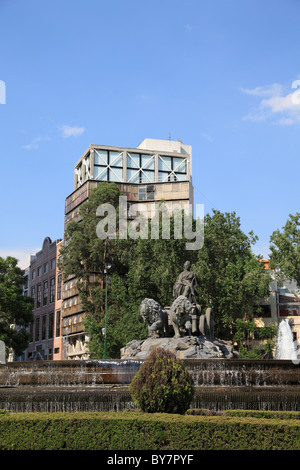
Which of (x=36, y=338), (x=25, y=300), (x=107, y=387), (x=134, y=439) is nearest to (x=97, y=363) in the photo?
(x=107, y=387)

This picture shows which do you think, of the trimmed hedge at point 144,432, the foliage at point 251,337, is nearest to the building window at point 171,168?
the foliage at point 251,337

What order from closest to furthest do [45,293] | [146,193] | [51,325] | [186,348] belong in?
1. [186,348]
2. [146,193]
3. [51,325]
4. [45,293]

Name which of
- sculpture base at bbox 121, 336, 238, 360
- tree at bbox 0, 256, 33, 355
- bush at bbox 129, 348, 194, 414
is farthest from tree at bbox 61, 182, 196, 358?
bush at bbox 129, 348, 194, 414

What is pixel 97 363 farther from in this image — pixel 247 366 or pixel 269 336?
pixel 269 336

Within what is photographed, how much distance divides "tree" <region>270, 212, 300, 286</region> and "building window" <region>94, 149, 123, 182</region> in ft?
109

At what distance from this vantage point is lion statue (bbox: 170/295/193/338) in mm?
20641

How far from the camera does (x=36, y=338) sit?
7900cm

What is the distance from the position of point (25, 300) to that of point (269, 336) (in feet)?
73.0

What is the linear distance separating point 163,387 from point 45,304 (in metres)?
68.9

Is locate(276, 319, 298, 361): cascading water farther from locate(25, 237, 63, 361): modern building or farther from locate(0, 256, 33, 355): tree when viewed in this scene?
locate(25, 237, 63, 361): modern building

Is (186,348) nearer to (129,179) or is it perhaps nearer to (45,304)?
(129,179)

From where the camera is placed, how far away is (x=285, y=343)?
164 ft

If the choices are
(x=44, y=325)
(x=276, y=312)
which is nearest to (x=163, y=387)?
(x=276, y=312)

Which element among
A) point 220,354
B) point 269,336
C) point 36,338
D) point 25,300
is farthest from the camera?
point 36,338
